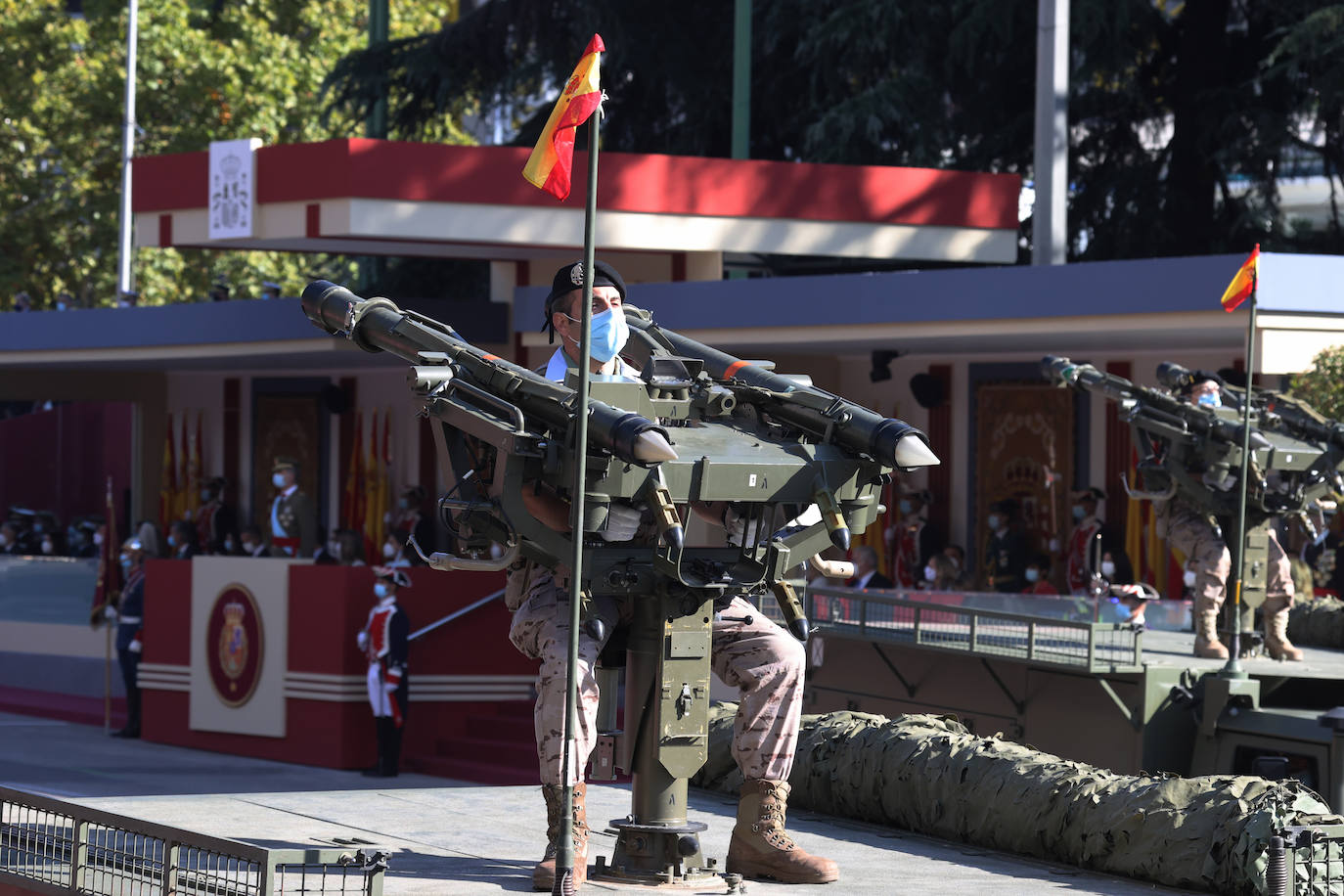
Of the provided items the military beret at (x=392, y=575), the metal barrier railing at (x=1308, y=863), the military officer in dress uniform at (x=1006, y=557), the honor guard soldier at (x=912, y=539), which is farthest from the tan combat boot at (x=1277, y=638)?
the metal barrier railing at (x=1308, y=863)

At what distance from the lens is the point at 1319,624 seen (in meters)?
17.6

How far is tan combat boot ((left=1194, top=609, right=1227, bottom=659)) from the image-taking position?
50.6ft

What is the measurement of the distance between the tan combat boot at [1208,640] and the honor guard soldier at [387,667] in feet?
20.1

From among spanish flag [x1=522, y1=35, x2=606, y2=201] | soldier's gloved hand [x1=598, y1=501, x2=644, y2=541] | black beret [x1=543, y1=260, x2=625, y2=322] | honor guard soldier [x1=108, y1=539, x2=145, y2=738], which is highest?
spanish flag [x1=522, y1=35, x2=606, y2=201]

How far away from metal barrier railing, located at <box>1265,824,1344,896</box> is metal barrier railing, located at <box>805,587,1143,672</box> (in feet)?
19.3

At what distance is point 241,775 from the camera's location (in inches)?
683

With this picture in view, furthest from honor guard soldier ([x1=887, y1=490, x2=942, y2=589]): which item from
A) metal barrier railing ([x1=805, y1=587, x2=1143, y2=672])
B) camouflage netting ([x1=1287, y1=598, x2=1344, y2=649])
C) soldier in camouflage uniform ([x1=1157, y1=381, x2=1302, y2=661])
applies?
soldier in camouflage uniform ([x1=1157, y1=381, x2=1302, y2=661])

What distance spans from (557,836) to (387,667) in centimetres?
989

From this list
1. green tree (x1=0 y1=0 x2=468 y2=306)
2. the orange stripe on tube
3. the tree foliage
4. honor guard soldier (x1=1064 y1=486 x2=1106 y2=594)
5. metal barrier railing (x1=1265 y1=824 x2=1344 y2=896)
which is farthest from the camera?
green tree (x1=0 y1=0 x2=468 y2=306)

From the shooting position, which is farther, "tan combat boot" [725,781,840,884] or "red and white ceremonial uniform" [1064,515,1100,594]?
"red and white ceremonial uniform" [1064,515,1100,594]

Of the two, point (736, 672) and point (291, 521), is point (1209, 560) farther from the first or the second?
point (291, 521)

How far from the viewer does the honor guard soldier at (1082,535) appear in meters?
19.7

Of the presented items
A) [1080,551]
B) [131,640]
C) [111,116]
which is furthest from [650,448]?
[111,116]

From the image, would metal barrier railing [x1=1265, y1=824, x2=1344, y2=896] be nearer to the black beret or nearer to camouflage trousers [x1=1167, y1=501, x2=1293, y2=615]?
the black beret
